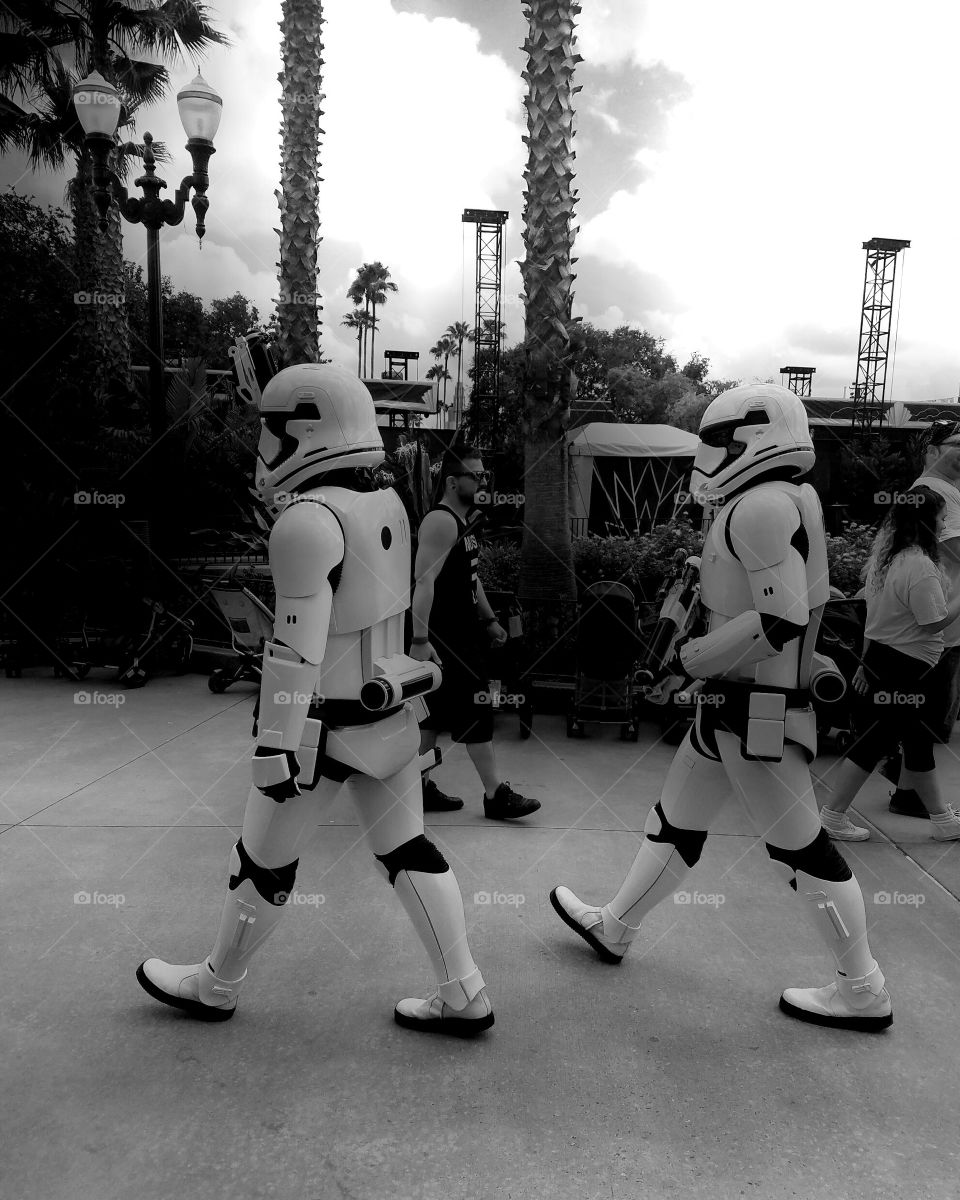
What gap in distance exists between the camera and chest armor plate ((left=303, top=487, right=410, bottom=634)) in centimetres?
Result: 235

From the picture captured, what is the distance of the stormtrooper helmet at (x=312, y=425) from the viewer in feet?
7.93

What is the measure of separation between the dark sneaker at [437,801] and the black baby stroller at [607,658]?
1584 millimetres

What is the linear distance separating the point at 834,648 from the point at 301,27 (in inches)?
321

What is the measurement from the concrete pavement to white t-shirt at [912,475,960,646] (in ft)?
3.32

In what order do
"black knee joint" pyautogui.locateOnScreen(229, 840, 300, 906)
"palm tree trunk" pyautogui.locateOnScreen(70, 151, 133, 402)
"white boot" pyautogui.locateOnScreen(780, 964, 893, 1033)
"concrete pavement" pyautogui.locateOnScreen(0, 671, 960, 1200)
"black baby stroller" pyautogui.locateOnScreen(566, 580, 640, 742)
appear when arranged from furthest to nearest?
"palm tree trunk" pyautogui.locateOnScreen(70, 151, 133, 402)
"black baby stroller" pyautogui.locateOnScreen(566, 580, 640, 742)
"white boot" pyautogui.locateOnScreen(780, 964, 893, 1033)
"black knee joint" pyautogui.locateOnScreen(229, 840, 300, 906)
"concrete pavement" pyautogui.locateOnScreen(0, 671, 960, 1200)

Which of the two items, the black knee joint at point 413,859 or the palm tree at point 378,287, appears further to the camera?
the palm tree at point 378,287

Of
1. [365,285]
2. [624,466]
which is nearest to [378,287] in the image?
[365,285]

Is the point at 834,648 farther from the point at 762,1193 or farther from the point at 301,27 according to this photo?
the point at 301,27

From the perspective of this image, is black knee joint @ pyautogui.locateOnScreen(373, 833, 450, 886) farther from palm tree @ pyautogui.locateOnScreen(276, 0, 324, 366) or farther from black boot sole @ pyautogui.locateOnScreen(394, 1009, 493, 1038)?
palm tree @ pyautogui.locateOnScreen(276, 0, 324, 366)

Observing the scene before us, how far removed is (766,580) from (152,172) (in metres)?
7.83

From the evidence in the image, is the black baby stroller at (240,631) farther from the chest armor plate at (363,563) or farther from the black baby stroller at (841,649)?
the chest armor plate at (363,563)

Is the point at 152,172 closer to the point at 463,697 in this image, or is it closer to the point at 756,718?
the point at 463,697

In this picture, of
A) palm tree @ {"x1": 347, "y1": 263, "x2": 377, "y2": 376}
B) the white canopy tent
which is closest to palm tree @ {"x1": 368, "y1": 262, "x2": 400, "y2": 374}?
palm tree @ {"x1": 347, "y1": 263, "x2": 377, "y2": 376}

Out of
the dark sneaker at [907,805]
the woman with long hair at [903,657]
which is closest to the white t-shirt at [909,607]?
the woman with long hair at [903,657]
